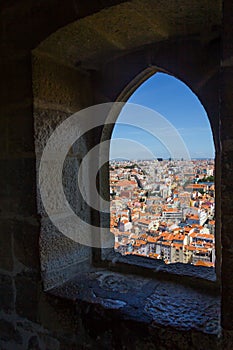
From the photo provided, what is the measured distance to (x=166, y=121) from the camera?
1315 mm

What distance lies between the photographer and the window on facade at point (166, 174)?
4.10 ft

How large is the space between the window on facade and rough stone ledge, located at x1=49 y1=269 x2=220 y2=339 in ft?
0.51

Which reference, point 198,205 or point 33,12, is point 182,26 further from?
point 198,205

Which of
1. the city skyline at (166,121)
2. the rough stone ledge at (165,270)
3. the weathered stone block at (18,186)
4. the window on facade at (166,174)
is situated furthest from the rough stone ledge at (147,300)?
the city skyline at (166,121)

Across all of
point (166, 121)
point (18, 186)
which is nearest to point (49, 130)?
point (18, 186)

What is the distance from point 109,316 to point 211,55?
1092 millimetres

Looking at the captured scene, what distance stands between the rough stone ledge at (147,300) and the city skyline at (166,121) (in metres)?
0.57

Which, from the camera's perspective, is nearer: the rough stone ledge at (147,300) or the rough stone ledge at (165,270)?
the rough stone ledge at (147,300)

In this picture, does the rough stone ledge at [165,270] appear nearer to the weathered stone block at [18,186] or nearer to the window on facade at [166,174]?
the window on facade at [166,174]

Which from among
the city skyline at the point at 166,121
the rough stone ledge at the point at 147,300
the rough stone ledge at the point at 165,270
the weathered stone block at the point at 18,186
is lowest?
the rough stone ledge at the point at 147,300

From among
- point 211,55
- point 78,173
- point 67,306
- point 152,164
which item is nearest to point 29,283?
point 67,306

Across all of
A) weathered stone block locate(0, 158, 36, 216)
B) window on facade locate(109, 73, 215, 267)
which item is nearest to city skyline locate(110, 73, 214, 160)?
window on facade locate(109, 73, 215, 267)

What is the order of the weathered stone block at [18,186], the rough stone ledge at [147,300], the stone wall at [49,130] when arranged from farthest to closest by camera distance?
the weathered stone block at [18,186] → the stone wall at [49,130] → the rough stone ledge at [147,300]

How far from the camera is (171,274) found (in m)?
1.33
